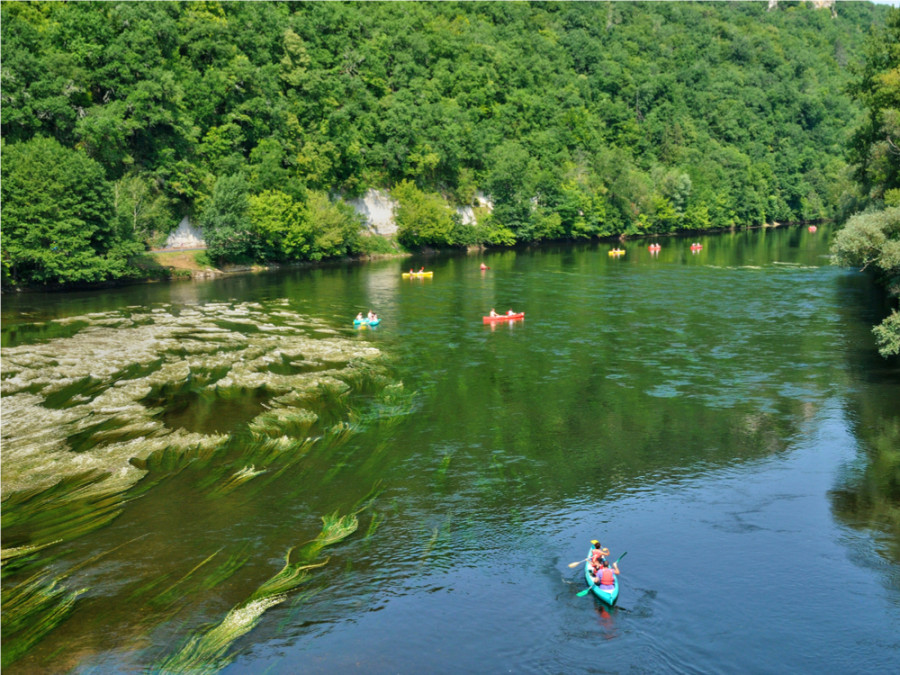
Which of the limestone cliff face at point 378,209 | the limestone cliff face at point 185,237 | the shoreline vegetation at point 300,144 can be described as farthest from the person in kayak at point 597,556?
the limestone cliff face at point 378,209

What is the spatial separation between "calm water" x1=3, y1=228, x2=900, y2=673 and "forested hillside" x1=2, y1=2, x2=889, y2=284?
25.9 m

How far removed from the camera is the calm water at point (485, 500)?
25078 millimetres

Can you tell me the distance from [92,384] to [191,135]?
70820 millimetres

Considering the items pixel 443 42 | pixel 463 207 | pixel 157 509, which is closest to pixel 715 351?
pixel 157 509

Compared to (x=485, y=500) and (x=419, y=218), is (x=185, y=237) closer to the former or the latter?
(x=419, y=218)

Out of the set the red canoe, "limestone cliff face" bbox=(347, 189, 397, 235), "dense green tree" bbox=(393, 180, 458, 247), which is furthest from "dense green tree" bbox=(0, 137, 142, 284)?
"dense green tree" bbox=(393, 180, 458, 247)

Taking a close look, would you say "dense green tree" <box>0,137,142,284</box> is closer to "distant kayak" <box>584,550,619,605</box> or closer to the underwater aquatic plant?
Answer: the underwater aquatic plant

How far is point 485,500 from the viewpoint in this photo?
114 ft

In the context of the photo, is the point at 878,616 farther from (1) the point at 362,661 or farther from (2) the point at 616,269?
(2) the point at 616,269

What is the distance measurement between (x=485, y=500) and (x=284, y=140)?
356 feet

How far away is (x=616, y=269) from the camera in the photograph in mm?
114500

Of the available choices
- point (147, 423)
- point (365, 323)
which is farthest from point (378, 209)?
point (147, 423)

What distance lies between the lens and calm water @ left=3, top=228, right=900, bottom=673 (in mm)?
25078

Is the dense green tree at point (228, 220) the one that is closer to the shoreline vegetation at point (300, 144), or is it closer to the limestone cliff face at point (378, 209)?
the shoreline vegetation at point (300, 144)
